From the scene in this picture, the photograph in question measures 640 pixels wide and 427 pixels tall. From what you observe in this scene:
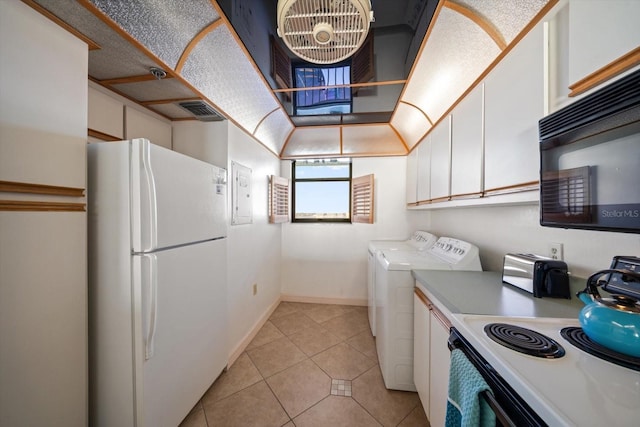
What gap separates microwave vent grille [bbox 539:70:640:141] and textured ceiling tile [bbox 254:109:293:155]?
236cm

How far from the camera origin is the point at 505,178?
45.8 inches

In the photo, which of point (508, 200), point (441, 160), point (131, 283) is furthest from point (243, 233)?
point (508, 200)

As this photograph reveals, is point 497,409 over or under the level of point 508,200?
under

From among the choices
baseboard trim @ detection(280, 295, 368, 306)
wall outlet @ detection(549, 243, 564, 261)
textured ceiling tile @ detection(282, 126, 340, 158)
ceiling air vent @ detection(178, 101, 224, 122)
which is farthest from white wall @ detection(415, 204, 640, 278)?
ceiling air vent @ detection(178, 101, 224, 122)

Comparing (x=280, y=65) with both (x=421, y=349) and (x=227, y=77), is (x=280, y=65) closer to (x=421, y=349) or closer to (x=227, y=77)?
(x=227, y=77)

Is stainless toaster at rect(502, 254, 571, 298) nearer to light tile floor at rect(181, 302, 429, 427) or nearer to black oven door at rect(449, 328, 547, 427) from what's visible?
black oven door at rect(449, 328, 547, 427)

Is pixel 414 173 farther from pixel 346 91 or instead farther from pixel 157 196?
pixel 157 196

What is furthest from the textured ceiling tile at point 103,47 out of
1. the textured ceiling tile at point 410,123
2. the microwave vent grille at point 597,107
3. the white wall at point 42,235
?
the textured ceiling tile at point 410,123

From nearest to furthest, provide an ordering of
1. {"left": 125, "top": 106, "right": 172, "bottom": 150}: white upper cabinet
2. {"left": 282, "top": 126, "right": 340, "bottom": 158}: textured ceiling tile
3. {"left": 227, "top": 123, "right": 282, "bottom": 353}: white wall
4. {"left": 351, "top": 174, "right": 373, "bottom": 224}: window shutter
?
{"left": 125, "top": 106, "right": 172, "bottom": 150}: white upper cabinet, {"left": 227, "top": 123, "right": 282, "bottom": 353}: white wall, {"left": 351, "top": 174, "right": 373, "bottom": 224}: window shutter, {"left": 282, "top": 126, "right": 340, "bottom": 158}: textured ceiling tile

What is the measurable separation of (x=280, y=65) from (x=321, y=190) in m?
1.90

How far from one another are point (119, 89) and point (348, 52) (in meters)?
1.61

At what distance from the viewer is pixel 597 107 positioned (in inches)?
26.1

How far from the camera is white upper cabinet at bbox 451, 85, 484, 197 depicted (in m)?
1.40

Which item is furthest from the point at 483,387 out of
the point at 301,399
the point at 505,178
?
the point at 301,399
